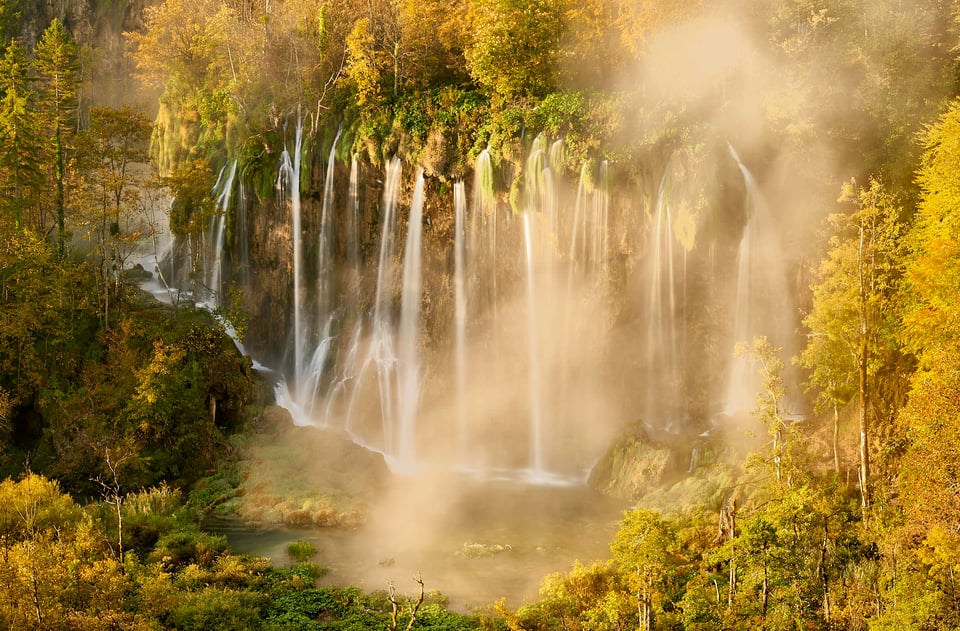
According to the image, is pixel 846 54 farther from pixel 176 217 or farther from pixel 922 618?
pixel 176 217

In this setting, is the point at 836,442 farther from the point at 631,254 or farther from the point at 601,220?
the point at 601,220

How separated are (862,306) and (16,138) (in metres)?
37.7

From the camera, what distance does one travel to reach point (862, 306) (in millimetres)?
20766

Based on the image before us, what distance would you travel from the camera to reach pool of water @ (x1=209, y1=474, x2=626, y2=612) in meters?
22.9

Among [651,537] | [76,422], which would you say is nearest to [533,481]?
[651,537]

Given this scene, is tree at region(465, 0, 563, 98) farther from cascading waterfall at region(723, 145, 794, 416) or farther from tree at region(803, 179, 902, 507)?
tree at region(803, 179, 902, 507)

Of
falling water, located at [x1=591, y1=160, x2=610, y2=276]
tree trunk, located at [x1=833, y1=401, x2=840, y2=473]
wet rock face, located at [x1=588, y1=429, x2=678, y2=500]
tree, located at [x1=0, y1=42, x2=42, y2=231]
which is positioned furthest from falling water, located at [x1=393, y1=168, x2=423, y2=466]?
tree trunk, located at [x1=833, y1=401, x2=840, y2=473]

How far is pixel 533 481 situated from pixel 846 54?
76.5 feet

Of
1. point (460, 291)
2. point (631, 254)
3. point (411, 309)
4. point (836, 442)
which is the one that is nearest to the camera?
point (836, 442)

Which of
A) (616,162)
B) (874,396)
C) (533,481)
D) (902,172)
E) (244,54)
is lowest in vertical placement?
(533,481)

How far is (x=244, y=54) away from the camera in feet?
161

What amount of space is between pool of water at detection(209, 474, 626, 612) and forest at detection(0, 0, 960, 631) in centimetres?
113

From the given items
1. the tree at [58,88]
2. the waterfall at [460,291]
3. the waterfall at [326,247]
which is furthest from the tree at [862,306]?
the tree at [58,88]

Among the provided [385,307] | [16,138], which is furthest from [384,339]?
[16,138]
